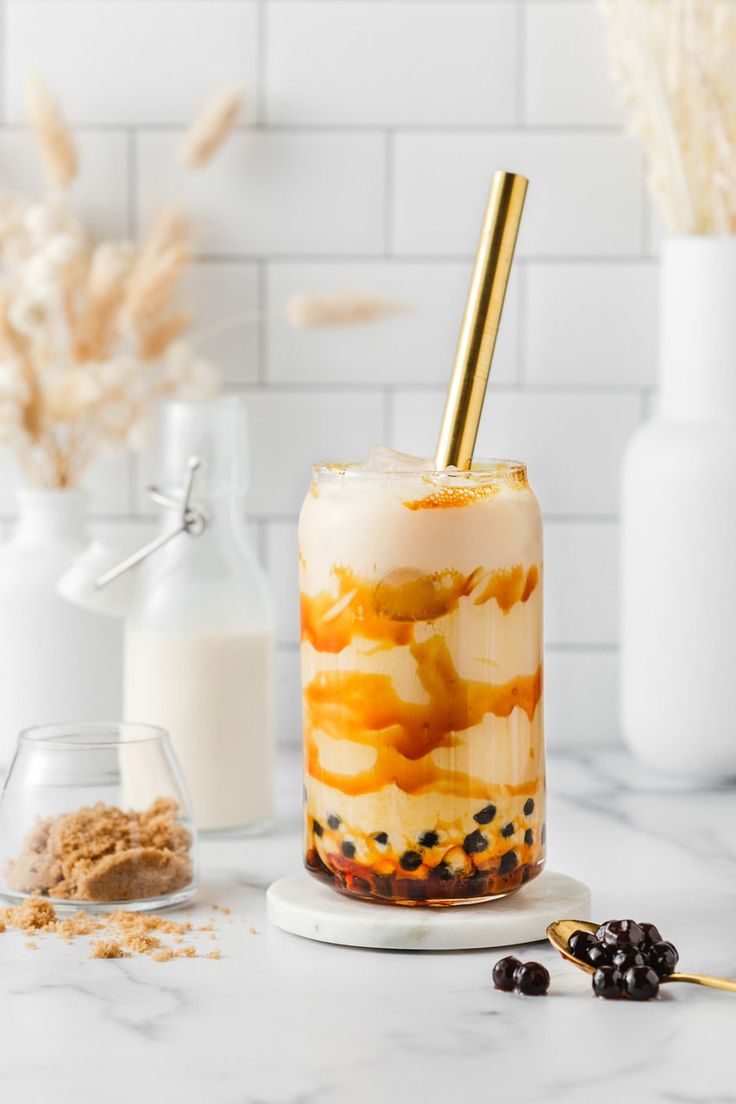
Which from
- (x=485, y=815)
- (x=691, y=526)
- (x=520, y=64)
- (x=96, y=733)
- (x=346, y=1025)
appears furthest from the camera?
(x=520, y=64)

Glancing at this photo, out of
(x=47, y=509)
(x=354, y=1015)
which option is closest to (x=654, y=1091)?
(x=354, y=1015)

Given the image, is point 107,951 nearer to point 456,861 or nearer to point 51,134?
point 456,861

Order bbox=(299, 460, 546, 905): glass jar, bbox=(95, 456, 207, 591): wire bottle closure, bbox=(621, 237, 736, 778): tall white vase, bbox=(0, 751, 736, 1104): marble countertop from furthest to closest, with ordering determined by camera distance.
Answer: bbox=(621, 237, 736, 778): tall white vase → bbox=(95, 456, 207, 591): wire bottle closure → bbox=(299, 460, 546, 905): glass jar → bbox=(0, 751, 736, 1104): marble countertop

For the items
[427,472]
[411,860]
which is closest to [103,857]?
[411,860]

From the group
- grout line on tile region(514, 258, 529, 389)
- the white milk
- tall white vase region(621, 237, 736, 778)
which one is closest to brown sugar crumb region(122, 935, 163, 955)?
the white milk

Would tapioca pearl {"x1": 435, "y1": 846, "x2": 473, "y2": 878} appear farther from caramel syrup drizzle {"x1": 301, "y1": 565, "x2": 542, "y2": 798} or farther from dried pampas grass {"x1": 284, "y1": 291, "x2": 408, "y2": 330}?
dried pampas grass {"x1": 284, "y1": 291, "x2": 408, "y2": 330}

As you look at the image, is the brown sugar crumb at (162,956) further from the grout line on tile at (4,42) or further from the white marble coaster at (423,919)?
the grout line on tile at (4,42)

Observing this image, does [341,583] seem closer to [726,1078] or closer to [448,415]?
[448,415]

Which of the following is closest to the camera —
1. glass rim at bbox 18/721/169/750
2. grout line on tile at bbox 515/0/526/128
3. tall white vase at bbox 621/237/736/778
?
glass rim at bbox 18/721/169/750
